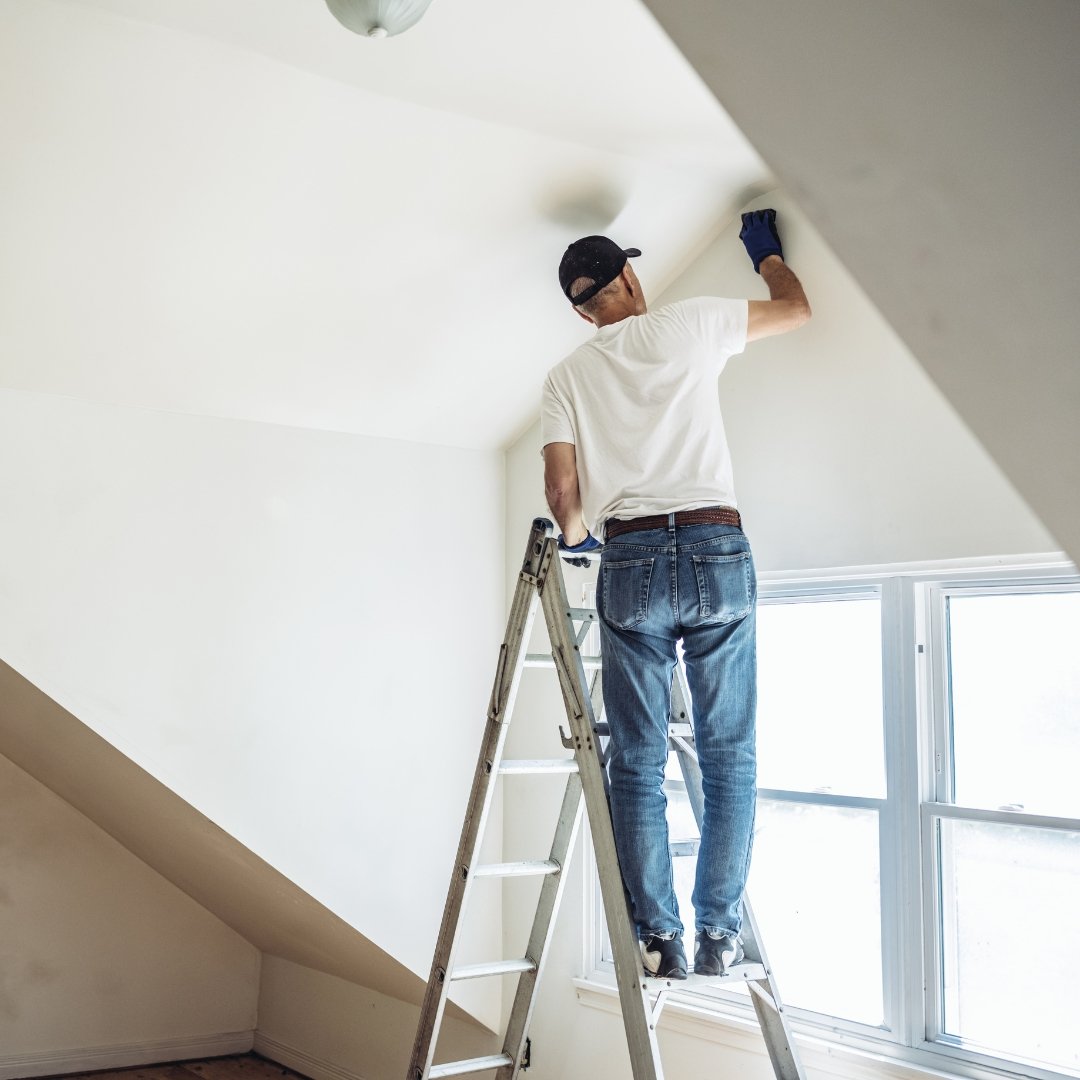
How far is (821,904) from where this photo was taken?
8.93 feet

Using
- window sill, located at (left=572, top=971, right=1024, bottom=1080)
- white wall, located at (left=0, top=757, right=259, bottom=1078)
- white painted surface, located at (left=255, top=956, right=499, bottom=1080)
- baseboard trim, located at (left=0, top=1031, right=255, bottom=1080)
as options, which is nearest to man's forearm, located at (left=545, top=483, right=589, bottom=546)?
window sill, located at (left=572, top=971, right=1024, bottom=1080)

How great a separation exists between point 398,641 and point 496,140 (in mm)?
1612

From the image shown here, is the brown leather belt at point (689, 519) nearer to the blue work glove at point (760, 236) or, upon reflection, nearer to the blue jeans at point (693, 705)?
the blue jeans at point (693, 705)

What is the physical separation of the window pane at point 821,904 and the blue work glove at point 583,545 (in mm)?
985

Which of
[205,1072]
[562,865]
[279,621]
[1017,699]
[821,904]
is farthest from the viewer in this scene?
[205,1072]

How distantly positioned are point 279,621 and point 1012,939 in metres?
2.13

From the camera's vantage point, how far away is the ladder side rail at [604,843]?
6.41 ft

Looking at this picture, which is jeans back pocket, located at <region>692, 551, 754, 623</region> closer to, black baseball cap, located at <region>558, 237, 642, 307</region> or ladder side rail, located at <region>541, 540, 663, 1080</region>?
ladder side rail, located at <region>541, 540, 663, 1080</region>

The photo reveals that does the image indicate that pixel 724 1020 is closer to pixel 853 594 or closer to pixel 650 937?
pixel 650 937

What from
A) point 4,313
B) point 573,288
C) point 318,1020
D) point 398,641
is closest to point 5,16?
point 4,313

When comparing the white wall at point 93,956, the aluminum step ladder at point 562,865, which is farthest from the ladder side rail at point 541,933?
the white wall at point 93,956

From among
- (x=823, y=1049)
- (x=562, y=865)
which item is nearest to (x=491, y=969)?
(x=562, y=865)

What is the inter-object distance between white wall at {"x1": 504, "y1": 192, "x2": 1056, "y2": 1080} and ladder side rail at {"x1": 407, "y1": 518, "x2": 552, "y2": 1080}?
0.72 meters

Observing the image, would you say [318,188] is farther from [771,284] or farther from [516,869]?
[516,869]
